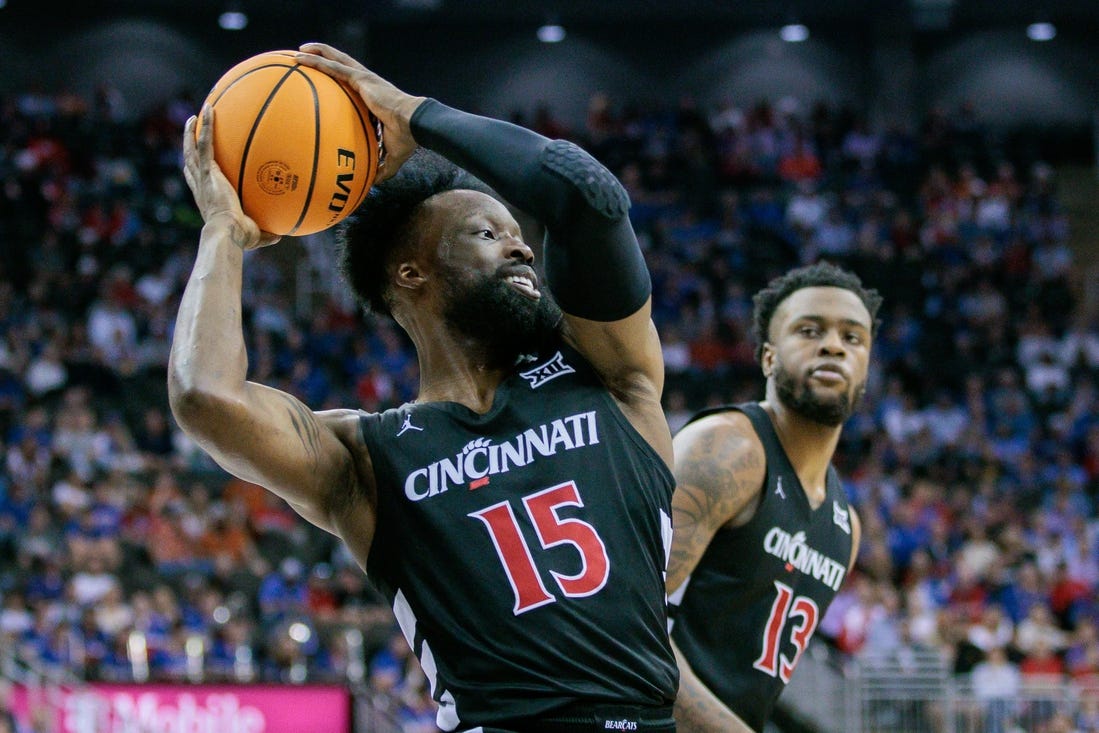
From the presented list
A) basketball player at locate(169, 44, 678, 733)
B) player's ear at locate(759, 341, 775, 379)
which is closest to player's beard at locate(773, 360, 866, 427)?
player's ear at locate(759, 341, 775, 379)

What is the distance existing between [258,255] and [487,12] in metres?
8.13

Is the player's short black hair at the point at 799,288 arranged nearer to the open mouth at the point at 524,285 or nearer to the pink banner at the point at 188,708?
the open mouth at the point at 524,285

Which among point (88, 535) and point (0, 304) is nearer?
point (88, 535)

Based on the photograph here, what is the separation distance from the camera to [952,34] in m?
26.5

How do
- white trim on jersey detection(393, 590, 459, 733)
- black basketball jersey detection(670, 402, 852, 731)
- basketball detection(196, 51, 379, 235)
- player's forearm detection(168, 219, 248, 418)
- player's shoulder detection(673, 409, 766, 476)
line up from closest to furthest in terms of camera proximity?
player's forearm detection(168, 219, 248, 418)
white trim on jersey detection(393, 590, 459, 733)
basketball detection(196, 51, 379, 235)
black basketball jersey detection(670, 402, 852, 731)
player's shoulder detection(673, 409, 766, 476)

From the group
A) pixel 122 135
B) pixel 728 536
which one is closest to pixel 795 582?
pixel 728 536

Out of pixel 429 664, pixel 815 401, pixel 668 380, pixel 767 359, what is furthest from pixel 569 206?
pixel 668 380

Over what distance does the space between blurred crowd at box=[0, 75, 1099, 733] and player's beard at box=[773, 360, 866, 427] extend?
6636 millimetres

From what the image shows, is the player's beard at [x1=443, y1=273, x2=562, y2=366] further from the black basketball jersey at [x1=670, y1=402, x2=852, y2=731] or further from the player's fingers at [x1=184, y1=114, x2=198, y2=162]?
the black basketball jersey at [x1=670, y1=402, x2=852, y2=731]

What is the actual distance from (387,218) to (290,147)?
1.32 ft

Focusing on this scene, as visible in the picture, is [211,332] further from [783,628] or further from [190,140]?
[783,628]

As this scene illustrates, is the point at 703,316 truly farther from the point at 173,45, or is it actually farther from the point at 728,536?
the point at 728,536

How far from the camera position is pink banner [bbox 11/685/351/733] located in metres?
10.1

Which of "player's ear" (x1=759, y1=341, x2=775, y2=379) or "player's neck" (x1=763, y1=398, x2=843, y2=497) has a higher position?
"player's ear" (x1=759, y1=341, x2=775, y2=379)
